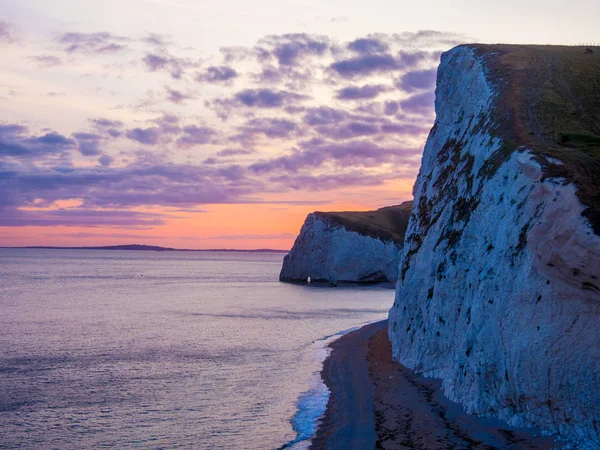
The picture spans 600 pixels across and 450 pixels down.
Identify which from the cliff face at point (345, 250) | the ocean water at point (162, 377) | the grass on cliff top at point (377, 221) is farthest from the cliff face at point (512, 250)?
the grass on cliff top at point (377, 221)

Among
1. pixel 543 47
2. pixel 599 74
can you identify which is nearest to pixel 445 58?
pixel 543 47

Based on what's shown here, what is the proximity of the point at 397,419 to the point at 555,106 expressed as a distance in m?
14.7

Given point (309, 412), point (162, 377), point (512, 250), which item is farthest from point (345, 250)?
point (512, 250)

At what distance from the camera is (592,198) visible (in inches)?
599

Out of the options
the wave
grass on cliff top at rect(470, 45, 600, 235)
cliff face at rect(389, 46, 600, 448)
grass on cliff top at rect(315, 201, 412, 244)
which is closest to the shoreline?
the wave

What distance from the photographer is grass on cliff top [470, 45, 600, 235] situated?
58.2 ft

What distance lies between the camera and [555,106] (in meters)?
25.1

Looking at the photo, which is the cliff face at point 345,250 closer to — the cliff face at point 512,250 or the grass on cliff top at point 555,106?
the grass on cliff top at point 555,106

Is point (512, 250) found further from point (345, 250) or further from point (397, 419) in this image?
point (345, 250)

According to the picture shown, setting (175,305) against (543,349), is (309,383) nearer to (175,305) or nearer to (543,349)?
(543,349)

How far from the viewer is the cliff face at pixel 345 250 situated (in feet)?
343

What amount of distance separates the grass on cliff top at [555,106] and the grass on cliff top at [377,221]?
69339 mm

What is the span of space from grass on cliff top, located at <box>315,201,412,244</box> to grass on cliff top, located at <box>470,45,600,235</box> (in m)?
69.3

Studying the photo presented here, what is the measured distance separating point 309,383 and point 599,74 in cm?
2186
